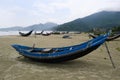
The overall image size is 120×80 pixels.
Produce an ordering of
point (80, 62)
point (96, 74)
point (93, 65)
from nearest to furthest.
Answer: point (96, 74), point (93, 65), point (80, 62)

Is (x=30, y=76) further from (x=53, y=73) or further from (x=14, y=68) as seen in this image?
(x=14, y=68)

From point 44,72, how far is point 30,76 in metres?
0.88

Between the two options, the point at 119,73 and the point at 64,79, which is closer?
the point at 64,79

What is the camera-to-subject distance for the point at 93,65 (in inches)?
404

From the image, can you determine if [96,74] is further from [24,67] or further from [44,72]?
[24,67]

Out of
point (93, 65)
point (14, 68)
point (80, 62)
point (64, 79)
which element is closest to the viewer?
point (64, 79)

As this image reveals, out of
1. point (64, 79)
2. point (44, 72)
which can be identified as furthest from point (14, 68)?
point (64, 79)

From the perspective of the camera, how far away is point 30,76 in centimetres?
802

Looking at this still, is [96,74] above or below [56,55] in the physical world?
below

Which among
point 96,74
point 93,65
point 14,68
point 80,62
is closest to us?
point 96,74

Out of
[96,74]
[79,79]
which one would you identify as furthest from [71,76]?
[96,74]

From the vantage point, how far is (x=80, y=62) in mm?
10977

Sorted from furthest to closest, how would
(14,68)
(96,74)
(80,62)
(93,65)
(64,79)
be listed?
(80,62)
(93,65)
(14,68)
(96,74)
(64,79)

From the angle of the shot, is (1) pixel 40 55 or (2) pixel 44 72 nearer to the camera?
(2) pixel 44 72
